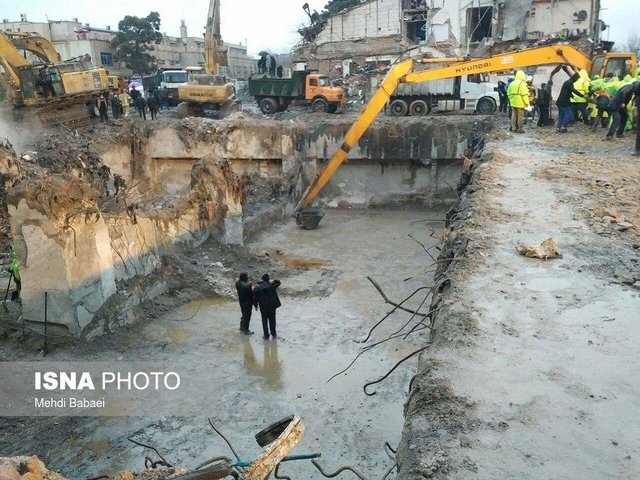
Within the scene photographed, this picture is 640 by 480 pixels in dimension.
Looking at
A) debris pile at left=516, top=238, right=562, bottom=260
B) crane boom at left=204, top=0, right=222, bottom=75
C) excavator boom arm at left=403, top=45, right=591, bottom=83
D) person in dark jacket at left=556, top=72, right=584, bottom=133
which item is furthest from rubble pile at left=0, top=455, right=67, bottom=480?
crane boom at left=204, top=0, right=222, bottom=75

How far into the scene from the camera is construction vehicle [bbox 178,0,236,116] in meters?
21.2

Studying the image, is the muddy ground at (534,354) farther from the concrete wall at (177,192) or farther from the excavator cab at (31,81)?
the excavator cab at (31,81)

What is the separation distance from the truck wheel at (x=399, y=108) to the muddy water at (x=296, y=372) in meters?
8.41

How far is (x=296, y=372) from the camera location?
25.3 ft

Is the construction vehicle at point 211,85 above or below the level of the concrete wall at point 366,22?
below

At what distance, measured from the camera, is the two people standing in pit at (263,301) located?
27.5 ft

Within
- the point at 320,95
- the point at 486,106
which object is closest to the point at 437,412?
the point at 486,106

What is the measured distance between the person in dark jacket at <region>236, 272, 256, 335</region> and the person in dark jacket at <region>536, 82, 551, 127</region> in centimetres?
1006

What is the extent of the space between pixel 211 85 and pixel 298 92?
3.45m

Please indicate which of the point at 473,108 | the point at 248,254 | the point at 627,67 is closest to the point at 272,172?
the point at 248,254

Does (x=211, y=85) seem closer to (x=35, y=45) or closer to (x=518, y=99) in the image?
(x=35, y=45)

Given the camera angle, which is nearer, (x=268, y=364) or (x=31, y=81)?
(x=268, y=364)

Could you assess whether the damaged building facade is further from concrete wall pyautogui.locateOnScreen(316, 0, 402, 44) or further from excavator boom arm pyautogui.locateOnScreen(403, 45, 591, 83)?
excavator boom arm pyautogui.locateOnScreen(403, 45, 591, 83)

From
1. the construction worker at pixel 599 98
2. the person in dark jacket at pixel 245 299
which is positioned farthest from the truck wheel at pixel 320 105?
the person in dark jacket at pixel 245 299
